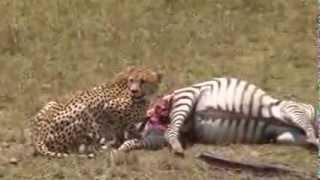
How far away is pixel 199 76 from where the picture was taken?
10023 mm

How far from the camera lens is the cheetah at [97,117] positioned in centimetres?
757

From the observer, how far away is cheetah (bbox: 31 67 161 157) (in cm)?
757

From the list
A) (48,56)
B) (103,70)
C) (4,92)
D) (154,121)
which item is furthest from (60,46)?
(154,121)

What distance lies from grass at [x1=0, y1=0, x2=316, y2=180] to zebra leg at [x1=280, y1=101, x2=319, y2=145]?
0.19 meters

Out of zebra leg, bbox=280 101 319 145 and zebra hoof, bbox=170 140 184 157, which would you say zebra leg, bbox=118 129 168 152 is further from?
zebra leg, bbox=280 101 319 145

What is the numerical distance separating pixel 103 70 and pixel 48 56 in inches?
35.0

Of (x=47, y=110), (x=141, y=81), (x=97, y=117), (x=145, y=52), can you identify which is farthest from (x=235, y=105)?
(x=145, y=52)

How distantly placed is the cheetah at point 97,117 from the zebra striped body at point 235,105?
38 cm

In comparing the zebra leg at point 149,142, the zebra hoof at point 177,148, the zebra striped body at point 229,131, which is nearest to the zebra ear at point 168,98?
the zebra striped body at point 229,131

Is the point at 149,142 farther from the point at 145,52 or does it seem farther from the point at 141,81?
the point at 145,52

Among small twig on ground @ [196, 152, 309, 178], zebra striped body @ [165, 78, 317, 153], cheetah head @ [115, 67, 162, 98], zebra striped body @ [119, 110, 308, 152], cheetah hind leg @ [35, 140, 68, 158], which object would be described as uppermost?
cheetah head @ [115, 67, 162, 98]

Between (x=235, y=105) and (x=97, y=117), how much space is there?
1.24 meters

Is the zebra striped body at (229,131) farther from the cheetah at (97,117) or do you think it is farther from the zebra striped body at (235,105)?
the cheetah at (97,117)

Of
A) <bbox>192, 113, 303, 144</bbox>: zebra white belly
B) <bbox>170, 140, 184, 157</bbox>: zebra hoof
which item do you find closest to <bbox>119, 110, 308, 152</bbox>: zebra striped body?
<bbox>192, 113, 303, 144</bbox>: zebra white belly
